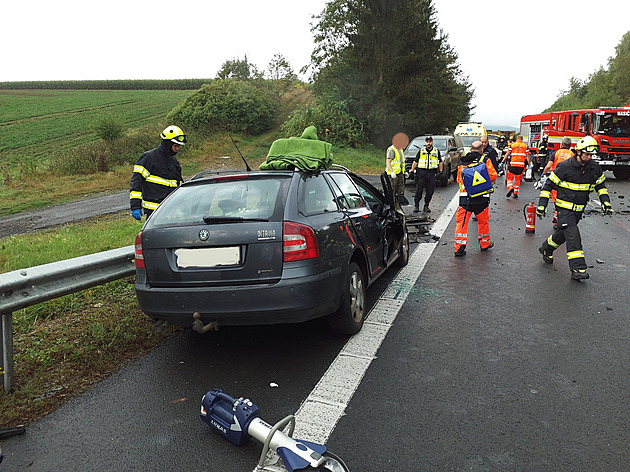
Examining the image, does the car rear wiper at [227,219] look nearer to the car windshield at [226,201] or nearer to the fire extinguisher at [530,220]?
the car windshield at [226,201]

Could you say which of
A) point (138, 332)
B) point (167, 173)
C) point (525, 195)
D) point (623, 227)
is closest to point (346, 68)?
point (525, 195)

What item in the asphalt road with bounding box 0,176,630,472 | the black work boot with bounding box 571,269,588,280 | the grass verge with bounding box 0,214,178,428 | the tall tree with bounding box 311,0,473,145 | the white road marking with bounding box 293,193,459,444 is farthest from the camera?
the tall tree with bounding box 311,0,473,145

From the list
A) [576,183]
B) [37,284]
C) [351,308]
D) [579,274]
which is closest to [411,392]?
[351,308]

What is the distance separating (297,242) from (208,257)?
2.19 feet

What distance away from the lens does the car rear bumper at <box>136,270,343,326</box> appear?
3.64 metres

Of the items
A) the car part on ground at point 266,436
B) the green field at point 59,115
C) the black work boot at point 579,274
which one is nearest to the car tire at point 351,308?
the car part on ground at point 266,436

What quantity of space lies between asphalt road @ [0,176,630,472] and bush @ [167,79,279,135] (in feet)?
108

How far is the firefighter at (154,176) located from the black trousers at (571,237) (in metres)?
4.94

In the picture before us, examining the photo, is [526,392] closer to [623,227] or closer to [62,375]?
[62,375]

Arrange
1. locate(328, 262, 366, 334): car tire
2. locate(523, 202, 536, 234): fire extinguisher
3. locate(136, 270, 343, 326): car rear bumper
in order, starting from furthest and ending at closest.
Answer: locate(523, 202, 536, 234): fire extinguisher, locate(328, 262, 366, 334): car tire, locate(136, 270, 343, 326): car rear bumper

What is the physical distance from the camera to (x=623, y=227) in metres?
9.86

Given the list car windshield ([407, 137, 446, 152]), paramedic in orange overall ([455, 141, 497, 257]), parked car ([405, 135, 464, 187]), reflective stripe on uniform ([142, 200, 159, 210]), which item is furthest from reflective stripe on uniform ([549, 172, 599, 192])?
car windshield ([407, 137, 446, 152])

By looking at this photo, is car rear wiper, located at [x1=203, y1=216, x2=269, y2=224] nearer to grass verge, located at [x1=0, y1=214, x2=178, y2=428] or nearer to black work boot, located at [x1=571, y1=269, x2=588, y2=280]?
grass verge, located at [x1=0, y1=214, x2=178, y2=428]

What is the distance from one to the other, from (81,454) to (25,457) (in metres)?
0.29
